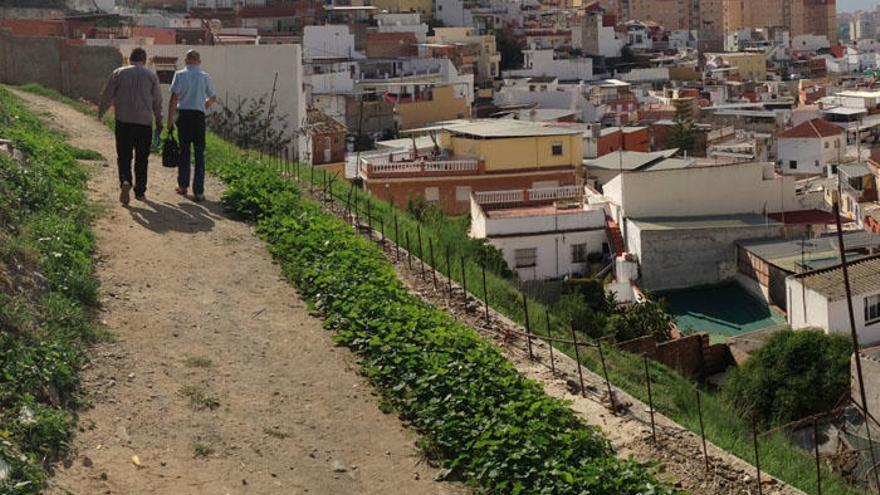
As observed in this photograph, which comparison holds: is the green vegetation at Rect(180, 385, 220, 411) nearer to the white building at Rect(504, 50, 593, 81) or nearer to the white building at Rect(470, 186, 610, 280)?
the white building at Rect(470, 186, 610, 280)

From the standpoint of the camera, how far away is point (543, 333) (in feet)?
25.1

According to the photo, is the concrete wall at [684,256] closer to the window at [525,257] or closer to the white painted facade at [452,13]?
the window at [525,257]

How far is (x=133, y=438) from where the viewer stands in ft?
17.4

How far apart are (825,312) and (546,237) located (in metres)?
5.24

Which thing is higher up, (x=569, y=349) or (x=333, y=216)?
(x=333, y=216)

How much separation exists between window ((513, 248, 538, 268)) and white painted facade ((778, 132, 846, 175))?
66.0 feet

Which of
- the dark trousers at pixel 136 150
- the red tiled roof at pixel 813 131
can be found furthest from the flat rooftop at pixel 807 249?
the red tiled roof at pixel 813 131

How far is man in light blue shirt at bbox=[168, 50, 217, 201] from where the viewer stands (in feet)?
30.8

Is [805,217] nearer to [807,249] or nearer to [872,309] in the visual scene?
[807,249]

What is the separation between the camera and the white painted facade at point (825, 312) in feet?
53.7

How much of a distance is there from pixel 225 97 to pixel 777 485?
12.9m

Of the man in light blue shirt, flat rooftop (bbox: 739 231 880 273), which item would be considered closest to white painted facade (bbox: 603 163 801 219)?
flat rooftop (bbox: 739 231 880 273)

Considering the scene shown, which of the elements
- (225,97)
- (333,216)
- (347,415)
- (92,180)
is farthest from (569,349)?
(225,97)

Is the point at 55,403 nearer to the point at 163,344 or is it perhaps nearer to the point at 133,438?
the point at 133,438
